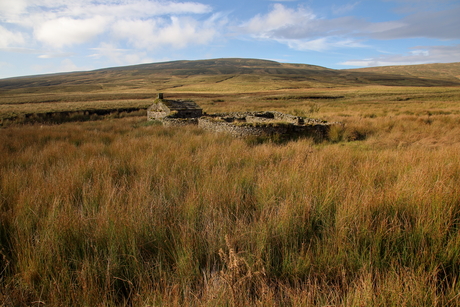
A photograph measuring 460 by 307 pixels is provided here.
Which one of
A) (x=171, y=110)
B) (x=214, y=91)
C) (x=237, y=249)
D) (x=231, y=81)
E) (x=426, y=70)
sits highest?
(x=426, y=70)

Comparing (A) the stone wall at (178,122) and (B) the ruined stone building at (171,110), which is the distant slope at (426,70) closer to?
(B) the ruined stone building at (171,110)

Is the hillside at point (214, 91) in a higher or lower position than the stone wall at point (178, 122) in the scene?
higher

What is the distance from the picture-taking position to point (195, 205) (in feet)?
8.65

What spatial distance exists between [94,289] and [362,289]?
1707 mm

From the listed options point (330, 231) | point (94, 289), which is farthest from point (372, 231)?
point (94, 289)

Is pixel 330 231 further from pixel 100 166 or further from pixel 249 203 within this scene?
pixel 100 166

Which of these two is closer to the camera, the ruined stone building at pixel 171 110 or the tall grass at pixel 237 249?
the tall grass at pixel 237 249

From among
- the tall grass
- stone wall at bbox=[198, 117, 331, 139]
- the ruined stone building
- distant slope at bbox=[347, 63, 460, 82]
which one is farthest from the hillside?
the tall grass

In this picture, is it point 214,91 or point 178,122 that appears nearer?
point 178,122

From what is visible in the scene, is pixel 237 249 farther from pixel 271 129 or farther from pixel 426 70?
pixel 426 70

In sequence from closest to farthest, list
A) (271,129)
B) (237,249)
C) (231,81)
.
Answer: (237,249)
(271,129)
(231,81)

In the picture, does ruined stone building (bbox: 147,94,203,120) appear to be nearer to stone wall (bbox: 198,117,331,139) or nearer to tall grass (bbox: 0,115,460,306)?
stone wall (bbox: 198,117,331,139)

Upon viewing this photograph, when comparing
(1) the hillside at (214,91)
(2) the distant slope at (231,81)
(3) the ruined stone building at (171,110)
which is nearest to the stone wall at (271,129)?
(3) the ruined stone building at (171,110)

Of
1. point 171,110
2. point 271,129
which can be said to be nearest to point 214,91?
point 171,110
